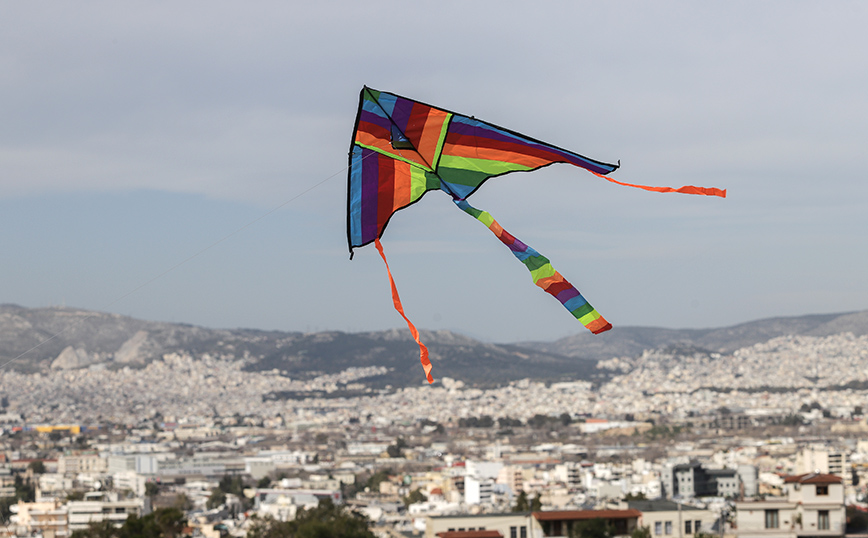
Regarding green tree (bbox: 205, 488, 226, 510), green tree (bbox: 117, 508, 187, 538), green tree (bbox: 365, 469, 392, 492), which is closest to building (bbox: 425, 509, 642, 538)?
green tree (bbox: 117, 508, 187, 538)

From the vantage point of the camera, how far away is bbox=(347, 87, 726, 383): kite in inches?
190

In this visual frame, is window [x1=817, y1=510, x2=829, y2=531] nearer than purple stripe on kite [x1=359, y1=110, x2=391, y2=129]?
No

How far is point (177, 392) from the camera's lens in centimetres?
18250

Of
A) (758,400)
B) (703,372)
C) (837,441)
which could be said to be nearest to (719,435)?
(837,441)

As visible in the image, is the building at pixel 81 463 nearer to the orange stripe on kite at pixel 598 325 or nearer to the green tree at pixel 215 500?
the green tree at pixel 215 500

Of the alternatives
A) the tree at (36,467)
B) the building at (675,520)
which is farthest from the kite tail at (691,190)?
the tree at (36,467)

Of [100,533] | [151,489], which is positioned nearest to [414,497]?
[151,489]

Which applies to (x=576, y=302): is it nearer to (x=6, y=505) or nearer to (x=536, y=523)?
(x=536, y=523)

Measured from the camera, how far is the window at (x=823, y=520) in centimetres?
2164

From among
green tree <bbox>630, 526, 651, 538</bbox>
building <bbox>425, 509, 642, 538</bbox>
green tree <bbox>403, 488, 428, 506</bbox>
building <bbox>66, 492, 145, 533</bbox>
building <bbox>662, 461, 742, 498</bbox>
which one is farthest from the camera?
green tree <bbox>403, 488, 428, 506</bbox>

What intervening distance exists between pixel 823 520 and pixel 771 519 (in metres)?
0.95

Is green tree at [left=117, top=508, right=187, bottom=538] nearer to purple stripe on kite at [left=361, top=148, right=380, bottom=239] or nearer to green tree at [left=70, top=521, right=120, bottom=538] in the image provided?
green tree at [left=70, top=521, right=120, bottom=538]

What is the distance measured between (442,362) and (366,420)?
4768cm

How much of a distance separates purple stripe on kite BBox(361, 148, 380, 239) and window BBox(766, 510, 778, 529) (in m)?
17.9
